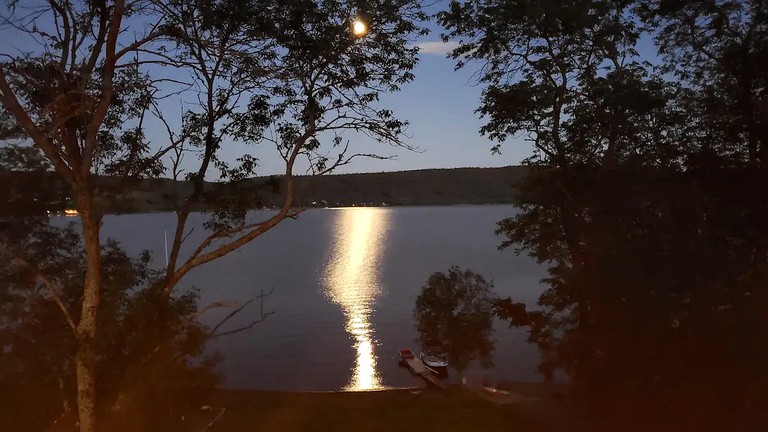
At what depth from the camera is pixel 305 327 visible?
132ft

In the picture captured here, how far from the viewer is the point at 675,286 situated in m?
12.3

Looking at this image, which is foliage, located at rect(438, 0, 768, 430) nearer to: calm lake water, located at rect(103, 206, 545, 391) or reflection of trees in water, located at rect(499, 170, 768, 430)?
reflection of trees in water, located at rect(499, 170, 768, 430)

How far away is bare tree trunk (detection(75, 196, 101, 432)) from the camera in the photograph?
23.1 ft

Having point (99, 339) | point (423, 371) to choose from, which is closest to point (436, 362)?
point (423, 371)

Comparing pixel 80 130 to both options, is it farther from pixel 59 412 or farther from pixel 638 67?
pixel 638 67

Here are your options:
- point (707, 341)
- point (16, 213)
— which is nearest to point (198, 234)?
point (16, 213)

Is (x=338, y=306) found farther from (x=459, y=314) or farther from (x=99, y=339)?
(x=99, y=339)

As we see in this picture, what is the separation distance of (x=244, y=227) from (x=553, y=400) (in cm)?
1021

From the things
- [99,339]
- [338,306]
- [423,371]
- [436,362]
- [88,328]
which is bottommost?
[423,371]

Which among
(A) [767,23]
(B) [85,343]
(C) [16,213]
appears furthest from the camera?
(C) [16,213]

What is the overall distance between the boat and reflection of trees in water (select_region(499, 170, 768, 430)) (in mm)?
15876

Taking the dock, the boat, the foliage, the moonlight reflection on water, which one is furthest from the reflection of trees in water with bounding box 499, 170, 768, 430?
the moonlight reflection on water

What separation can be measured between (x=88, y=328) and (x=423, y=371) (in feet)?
83.4

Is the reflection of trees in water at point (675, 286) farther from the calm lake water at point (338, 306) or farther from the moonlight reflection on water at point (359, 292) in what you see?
the moonlight reflection on water at point (359, 292)
